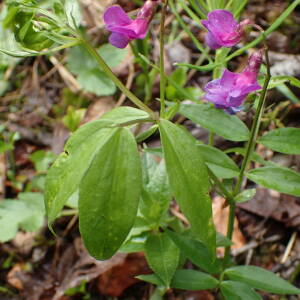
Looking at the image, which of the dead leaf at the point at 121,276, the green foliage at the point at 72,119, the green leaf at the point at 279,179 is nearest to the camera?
the green leaf at the point at 279,179

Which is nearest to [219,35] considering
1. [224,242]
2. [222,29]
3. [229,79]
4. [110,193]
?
[222,29]

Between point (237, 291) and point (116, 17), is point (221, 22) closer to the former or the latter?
point (116, 17)

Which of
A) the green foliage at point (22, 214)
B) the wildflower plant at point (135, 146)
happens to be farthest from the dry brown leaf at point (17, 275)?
the wildflower plant at point (135, 146)

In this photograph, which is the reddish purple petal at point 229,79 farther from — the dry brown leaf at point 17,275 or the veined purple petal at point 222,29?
the dry brown leaf at point 17,275

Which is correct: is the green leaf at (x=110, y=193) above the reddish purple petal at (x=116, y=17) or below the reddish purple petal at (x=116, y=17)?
below

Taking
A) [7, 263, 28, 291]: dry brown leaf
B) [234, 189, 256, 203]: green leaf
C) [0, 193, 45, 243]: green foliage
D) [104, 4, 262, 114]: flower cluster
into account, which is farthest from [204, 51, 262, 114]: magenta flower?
[7, 263, 28, 291]: dry brown leaf

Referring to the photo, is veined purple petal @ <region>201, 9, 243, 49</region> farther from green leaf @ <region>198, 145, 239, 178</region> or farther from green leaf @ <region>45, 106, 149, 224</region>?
green leaf @ <region>198, 145, 239, 178</region>
